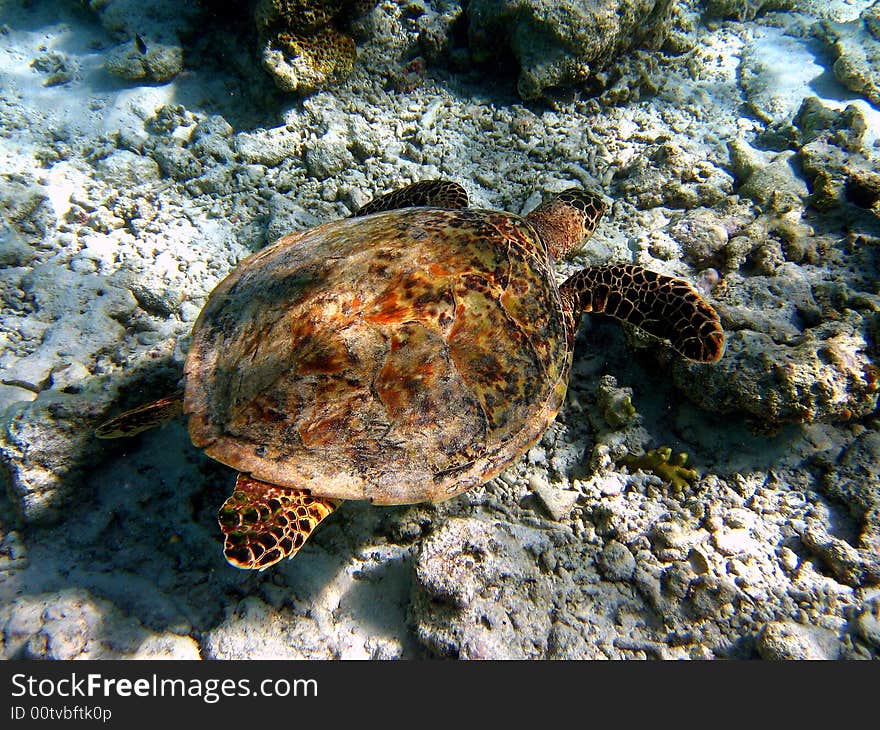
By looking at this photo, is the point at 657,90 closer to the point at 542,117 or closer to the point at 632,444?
the point at 542,117

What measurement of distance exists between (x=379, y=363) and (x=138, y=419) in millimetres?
1246

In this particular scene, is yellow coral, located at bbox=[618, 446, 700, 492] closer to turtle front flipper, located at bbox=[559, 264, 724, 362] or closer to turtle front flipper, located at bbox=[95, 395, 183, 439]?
turtle front flipper, located at bbox=[559, 264, 724, 362]

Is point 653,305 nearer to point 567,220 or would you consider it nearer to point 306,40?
point 567,220

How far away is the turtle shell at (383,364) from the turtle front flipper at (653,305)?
0.39 meters

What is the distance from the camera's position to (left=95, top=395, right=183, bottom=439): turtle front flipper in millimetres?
2074

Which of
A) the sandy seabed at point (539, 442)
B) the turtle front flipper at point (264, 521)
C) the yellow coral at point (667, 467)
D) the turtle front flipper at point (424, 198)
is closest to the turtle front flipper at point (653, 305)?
the sandy seabed at point (539, 442)

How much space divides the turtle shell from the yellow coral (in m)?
0.62

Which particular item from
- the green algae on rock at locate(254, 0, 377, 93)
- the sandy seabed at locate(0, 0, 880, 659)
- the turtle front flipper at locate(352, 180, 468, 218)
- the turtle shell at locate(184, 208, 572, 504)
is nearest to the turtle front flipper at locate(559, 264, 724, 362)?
the sandy seabed at locate(0, 0, 880, 659)

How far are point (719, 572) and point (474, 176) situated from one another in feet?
10.7

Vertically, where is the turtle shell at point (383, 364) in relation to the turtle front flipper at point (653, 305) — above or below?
below

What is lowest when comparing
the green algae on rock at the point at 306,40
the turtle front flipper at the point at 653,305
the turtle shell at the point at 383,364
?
the turtle shell at the point at 383,364

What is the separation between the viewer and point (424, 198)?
320 centimetres

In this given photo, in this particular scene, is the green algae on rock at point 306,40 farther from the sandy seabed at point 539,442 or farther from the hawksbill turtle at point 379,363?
the hawksbill turtle at point 379,363

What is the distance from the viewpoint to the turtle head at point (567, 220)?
2859 millimetres
